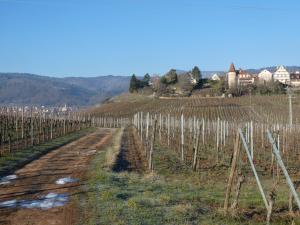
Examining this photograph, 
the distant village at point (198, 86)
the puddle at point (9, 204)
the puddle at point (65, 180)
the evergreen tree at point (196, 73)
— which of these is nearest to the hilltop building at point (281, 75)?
the distant village at point (198, 86)

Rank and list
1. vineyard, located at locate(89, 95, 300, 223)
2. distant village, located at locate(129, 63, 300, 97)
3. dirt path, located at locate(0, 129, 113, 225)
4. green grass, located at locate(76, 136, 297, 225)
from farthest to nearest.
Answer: distant village, located at locate(129, 63, 300, 97), vineyard, located at locate(89, 95, 300, 223), dirt path, located at locate(0, 129, 113, 225), green grass, located at locate(76, 136, 297, 225)

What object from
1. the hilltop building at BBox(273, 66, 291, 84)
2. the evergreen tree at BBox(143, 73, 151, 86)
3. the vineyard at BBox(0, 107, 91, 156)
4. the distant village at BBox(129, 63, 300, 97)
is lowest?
the vineyard at BBox(0, 107, 91, 156)

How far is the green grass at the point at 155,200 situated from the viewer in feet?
32.5

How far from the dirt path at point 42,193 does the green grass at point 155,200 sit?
0.41m

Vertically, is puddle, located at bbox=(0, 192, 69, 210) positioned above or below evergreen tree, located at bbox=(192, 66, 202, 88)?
below

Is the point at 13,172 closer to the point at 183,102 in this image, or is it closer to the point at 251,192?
the point at 251,192

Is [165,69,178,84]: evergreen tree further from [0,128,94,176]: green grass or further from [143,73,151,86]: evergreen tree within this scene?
[0,128,94,176]: green grass

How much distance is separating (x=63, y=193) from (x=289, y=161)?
14.9 meters

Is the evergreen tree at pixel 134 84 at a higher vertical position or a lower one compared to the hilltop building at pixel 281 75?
lower

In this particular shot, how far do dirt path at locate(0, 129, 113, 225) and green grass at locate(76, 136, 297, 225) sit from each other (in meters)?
0.41

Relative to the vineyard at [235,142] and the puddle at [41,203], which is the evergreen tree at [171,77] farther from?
Answer: the puddle at [41,203]

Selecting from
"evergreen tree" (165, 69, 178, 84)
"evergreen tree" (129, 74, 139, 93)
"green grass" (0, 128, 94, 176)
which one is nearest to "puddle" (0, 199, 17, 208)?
"green grass" (0, 128, 94, 176)

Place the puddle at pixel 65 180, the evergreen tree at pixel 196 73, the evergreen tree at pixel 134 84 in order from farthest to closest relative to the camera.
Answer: the evergreen tree at pixel 196 73 < the evergreen tree at pixel 134 84 < the puddle at pixel 65 180

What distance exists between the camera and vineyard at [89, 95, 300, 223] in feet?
35.6
